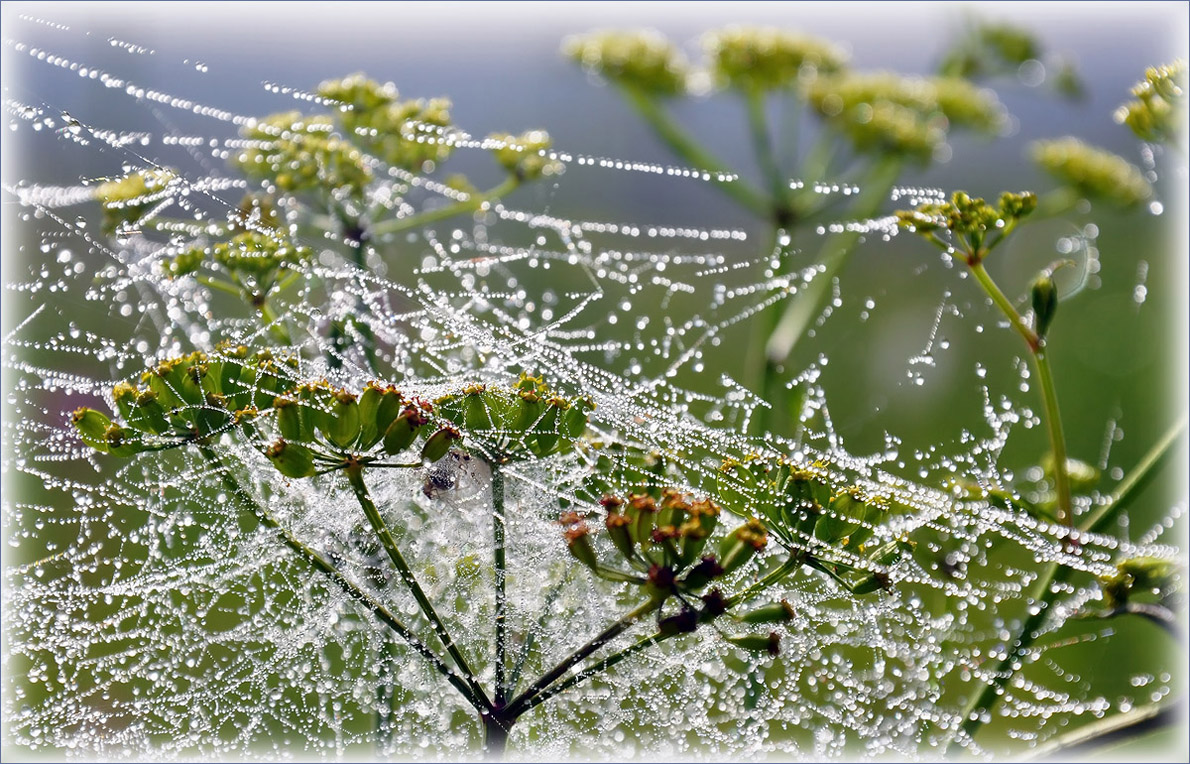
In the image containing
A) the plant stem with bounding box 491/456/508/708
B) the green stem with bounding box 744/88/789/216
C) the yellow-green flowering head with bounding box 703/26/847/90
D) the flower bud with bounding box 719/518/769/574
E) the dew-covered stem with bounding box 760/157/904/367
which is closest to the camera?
the flower bud with bounding box 719/518/769/574

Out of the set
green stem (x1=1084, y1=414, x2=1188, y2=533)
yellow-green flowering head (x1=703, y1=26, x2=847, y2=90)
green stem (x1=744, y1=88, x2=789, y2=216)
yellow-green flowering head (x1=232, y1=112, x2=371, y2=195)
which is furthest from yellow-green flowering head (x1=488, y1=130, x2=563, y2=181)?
yellow-green flowering head (x1=703, y1=26, x2=847, y2=90)

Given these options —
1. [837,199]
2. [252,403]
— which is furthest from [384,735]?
[837,199]

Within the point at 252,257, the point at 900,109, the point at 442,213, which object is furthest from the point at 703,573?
the point at 900,109

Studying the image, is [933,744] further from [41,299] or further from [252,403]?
[41,299]

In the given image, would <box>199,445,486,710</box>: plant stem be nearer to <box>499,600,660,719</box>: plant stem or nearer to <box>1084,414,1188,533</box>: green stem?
<box>499,600,660,719</box>: plant stem

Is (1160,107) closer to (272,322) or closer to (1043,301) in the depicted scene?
(1043,301)

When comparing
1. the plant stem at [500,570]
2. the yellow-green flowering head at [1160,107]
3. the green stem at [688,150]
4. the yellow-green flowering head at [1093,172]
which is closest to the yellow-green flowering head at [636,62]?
the green stem at [688,150]
